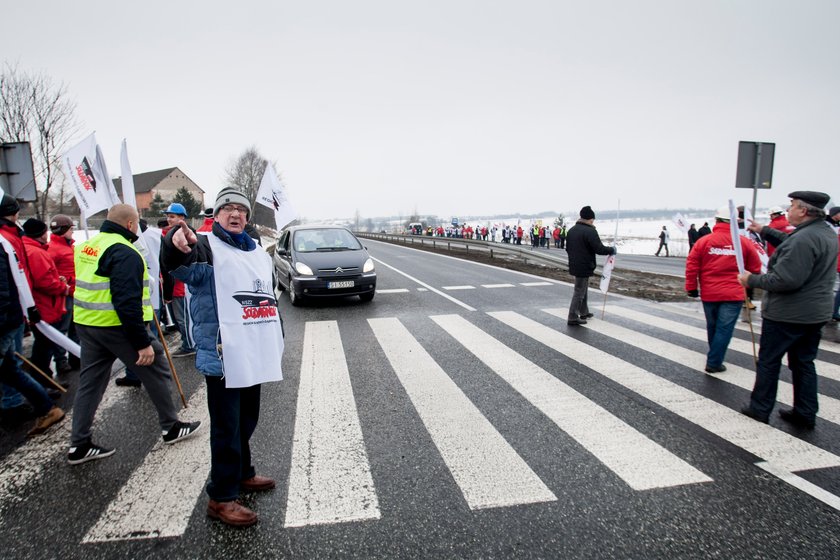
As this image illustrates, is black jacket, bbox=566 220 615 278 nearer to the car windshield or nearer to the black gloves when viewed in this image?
the car windshield

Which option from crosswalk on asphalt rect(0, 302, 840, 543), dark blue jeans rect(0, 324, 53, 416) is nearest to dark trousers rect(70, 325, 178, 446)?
crosswalk on asphalt rect(0, 302, 840, 543)

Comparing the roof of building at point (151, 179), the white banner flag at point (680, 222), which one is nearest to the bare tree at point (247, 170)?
the roof of building at point (151, 179)

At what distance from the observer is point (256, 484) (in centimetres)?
297

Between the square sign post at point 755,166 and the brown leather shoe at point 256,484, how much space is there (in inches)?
376

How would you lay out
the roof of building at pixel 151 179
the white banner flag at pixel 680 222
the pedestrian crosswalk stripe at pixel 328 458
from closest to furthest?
the pedestrian crosswalk stripe at pixel 328 458
the white banner flag at pixel 680 222
the roof of building at pixel 151 179

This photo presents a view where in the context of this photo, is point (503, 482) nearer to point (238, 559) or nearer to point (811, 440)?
point (238, 559)

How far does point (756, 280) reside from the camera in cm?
404

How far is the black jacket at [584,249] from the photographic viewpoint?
7773 millimetres

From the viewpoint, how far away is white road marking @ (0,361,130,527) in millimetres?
2977

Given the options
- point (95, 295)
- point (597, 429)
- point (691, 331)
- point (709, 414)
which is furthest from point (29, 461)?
point (691, 331)

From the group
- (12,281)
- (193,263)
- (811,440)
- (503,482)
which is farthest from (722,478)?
(12,281)

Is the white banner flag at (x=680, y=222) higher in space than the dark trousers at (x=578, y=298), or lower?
higher

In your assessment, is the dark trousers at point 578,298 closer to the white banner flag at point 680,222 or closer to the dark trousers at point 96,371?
the dark trousers at point 96,371

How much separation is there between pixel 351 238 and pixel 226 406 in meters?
8.62
